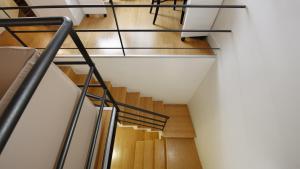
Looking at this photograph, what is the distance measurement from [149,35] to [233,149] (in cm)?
196

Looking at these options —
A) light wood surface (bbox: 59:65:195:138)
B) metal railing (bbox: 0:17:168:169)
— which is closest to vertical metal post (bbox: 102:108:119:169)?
metal railing (bbox: 0:17:168:169)

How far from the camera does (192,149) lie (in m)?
3.00

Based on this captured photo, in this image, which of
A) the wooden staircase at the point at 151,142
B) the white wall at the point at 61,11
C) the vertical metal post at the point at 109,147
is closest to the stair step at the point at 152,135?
the wooden staircase at the point at 151,142

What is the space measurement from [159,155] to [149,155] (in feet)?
0.59

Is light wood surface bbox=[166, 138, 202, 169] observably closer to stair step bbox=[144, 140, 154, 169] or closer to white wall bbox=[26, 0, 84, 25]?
stair step bbox=[144, 140, 154, 169]

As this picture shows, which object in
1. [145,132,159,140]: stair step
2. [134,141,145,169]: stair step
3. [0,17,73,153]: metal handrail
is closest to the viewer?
[0,17,73,153]: metal handrail

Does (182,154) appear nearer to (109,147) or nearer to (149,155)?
(149,155)

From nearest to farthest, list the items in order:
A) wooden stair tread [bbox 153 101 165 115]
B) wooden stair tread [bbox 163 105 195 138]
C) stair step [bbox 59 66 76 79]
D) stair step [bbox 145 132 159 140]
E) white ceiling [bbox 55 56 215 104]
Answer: white ceiling [bbox 55 56 215 104] → stair step [bbox 59 66 76 79] → wooden stair tread [bbox 163 105 195 138] → wooden stair tread [bbox 153 101 165 115] → stair step [bbox 145 132 159 140]

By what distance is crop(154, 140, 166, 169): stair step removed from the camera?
2.75m

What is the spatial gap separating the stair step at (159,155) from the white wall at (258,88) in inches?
39.9

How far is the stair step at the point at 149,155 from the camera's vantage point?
276cm

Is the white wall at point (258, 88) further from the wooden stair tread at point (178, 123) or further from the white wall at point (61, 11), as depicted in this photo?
the white wall at point (61, 11)

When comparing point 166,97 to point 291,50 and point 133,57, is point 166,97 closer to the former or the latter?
point 133,57

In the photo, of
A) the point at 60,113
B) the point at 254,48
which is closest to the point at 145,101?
the point at 254,48
